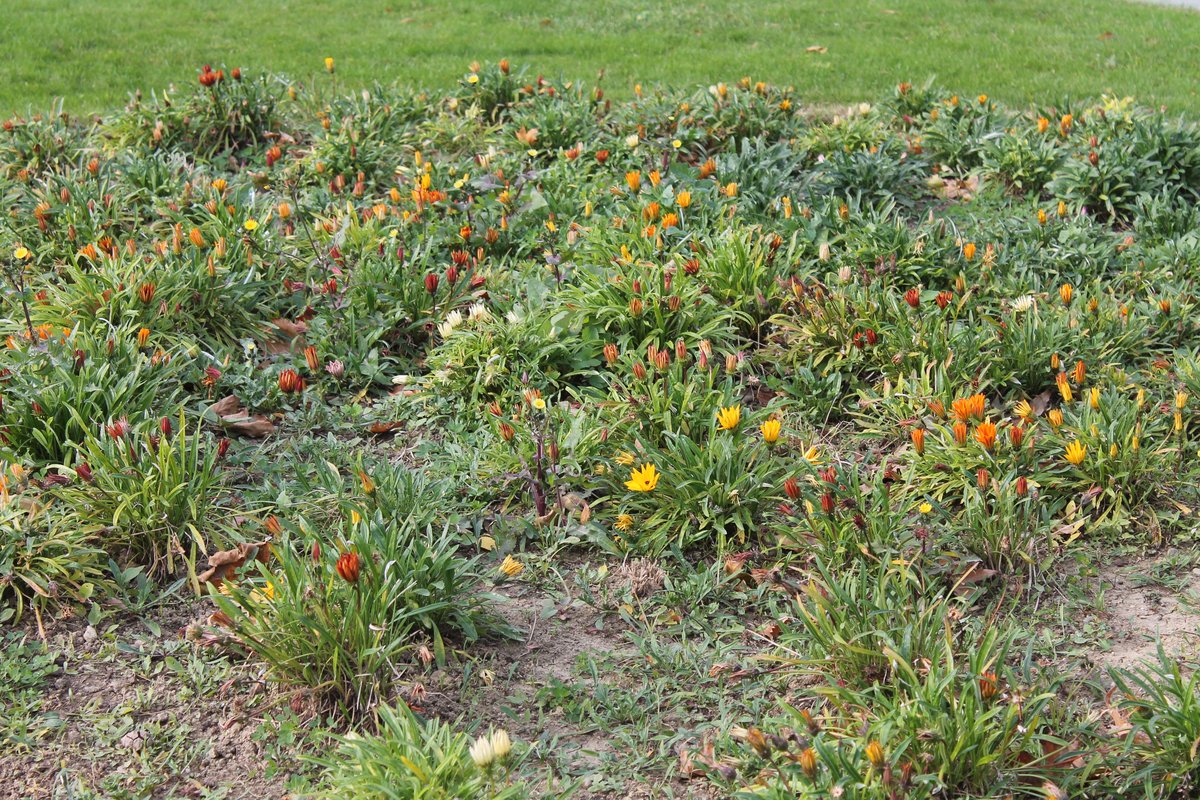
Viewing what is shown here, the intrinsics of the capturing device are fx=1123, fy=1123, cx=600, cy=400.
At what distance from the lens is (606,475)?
3873 millimetres

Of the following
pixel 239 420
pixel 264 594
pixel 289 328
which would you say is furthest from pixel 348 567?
pixel 289 328

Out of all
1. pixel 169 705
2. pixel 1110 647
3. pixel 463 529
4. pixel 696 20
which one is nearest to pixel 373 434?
pixel 463 529

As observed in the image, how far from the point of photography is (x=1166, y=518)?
3.70 meters

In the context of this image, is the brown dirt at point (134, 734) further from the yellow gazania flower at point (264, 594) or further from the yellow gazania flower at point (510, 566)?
the yellow gazania flower at point (510, 566)

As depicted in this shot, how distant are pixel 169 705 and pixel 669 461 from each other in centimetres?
169

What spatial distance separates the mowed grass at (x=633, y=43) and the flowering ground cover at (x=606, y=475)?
1939 millimetres

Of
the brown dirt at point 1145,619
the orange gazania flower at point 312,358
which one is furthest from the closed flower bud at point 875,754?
the orange gazania flower at point 312,358

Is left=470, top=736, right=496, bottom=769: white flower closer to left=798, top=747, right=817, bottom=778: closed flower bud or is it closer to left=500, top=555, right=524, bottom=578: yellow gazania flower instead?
left=798, top=747, right=817, bottom=778: closed flower bud

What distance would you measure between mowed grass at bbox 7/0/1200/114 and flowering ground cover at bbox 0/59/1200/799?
1.94 meters

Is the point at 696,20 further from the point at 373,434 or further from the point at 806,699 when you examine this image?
the point at 806,699

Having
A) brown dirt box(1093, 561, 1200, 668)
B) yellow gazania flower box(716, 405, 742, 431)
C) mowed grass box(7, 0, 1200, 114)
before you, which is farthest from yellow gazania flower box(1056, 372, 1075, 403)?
mowed grass box(7, 0, 1200, 114)

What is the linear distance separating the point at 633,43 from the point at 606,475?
600 cm

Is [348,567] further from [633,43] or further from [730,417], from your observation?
[633,43]

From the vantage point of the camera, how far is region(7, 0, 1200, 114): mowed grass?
25.8 feet
